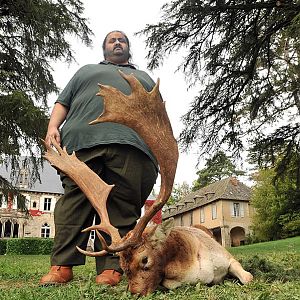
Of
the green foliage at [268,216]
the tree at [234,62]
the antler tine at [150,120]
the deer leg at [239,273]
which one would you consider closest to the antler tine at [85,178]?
the antler tine at [150,120]

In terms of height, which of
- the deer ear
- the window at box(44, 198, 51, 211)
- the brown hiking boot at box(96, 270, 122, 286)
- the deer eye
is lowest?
the brown hiking boot at box(96, 270, 122, 286)

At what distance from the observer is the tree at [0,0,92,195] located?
380 inches

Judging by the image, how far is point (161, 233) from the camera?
286cm

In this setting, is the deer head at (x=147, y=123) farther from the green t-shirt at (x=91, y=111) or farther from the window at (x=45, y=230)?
the window at (x=45, y=230)

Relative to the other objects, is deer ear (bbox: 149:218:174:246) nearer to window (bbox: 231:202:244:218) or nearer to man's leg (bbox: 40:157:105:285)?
man's leg (bbox: 40:157:105:285)

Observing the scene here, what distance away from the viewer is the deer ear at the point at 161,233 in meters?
2.77

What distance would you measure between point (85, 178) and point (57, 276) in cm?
72

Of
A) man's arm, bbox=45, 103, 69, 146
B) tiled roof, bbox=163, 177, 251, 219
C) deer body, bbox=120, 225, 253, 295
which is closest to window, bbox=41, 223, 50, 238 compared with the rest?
tiled roof, bbox=163, 177, 251, 219

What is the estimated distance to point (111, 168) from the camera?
3.36 metres

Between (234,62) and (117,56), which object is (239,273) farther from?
(234,62)

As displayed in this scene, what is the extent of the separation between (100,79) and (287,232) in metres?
28.9

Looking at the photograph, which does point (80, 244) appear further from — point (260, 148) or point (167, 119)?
point (260, 148)

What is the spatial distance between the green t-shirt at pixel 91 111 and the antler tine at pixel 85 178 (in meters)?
0.21

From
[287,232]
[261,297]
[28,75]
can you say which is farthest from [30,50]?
[287,232]
